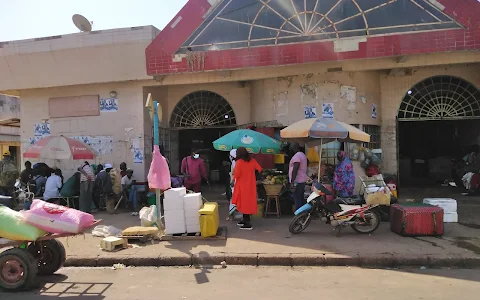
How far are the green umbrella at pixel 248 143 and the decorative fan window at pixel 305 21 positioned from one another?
97.3 inches

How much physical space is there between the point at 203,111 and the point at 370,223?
273 inches

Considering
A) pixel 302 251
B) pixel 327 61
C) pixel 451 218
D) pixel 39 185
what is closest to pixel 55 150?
pixel 39 185

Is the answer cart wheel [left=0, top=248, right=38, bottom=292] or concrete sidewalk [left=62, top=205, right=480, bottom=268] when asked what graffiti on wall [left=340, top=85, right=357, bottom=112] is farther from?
cart wheel [left=0, top=248, right=38, bottom=292]

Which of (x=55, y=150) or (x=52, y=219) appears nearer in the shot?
(x=52, y=219)

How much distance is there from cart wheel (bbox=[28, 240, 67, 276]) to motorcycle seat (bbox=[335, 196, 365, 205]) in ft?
16.7

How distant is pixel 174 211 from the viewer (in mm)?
7254

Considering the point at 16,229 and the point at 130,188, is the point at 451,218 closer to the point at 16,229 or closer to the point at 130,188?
the point at 130,188

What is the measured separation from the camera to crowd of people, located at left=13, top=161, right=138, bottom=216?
392 inches

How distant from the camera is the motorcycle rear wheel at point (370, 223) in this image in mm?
7281

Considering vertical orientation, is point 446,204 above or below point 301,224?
above

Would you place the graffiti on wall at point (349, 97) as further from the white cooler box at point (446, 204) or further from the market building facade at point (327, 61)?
the white cooler box at point (446, 204)


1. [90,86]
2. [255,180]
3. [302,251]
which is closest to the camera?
[302,251]

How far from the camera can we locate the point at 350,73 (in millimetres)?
10086

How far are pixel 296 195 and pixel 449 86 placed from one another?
20.0 ft
